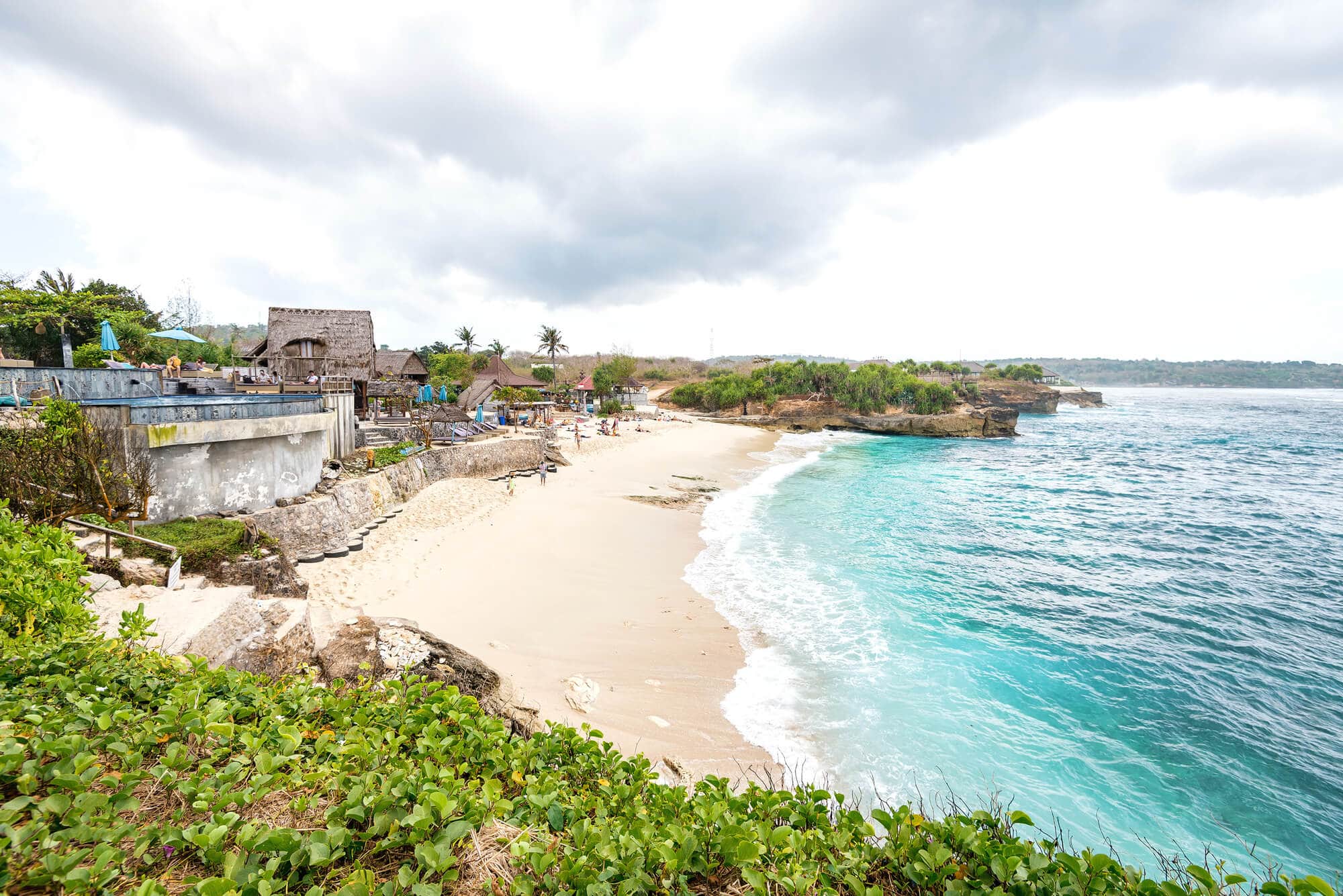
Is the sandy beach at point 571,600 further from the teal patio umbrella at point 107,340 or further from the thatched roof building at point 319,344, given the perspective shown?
the teal patio umbrella at point 107,340

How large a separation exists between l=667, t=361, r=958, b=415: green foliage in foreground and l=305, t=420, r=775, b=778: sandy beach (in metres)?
55.9

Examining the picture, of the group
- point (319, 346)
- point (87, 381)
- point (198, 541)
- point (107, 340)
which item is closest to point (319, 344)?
point (319, 346)

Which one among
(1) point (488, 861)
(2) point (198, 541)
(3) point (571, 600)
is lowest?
(3) point (571, 600)

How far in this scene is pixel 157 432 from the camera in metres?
9.34

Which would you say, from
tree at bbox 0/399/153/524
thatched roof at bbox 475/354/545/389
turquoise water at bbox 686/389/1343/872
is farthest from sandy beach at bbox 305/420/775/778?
thatched roof at bbox 475/354/545/389

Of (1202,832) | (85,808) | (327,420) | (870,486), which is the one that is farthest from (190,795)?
(870,486)

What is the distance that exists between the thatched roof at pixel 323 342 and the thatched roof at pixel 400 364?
9.54ft

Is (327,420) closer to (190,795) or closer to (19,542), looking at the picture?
(19,542)

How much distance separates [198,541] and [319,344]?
18905mm

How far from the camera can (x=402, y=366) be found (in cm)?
3381

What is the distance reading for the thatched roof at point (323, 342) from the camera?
78.4 feet

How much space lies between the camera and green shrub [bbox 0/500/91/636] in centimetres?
434

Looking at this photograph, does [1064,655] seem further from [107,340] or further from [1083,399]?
[1083,399]

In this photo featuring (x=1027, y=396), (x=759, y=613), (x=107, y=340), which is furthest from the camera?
(x=1027, y=396)
